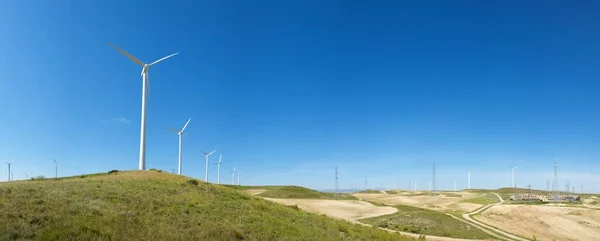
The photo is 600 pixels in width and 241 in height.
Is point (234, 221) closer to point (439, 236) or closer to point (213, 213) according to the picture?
point (213, 213)

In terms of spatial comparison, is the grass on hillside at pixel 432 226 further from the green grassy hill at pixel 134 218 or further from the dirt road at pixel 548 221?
the green grassy hill at pixel 134 218

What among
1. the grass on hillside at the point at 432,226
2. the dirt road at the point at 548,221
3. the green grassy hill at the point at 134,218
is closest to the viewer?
the green grassy hill at the point at 134,218

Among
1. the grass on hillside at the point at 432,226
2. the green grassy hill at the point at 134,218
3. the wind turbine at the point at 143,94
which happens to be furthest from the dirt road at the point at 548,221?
the wind turbine at the point at 143,94

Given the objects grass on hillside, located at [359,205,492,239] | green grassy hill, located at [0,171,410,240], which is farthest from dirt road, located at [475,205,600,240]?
green grassy hill, located at [0,171,410,240]

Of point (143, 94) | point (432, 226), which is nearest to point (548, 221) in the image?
point (432, 226)

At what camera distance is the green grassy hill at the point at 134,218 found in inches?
841

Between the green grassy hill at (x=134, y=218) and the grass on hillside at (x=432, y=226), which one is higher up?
the green grassy hill at (x=134, y=218)

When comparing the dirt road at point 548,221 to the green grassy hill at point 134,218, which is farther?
the dirt road at point 548,221

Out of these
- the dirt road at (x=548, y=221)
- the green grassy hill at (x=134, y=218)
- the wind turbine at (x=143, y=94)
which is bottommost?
the dirt road at (x=548, y=221)

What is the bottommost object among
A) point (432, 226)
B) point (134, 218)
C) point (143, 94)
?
point (432, 226)

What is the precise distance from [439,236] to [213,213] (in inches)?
1327

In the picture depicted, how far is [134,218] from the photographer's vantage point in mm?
25234

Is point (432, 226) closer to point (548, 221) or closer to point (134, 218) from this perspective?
point (548, 221)

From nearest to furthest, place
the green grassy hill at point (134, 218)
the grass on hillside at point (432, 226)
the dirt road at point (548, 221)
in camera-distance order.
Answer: the green grassy hill at point (134, 218) < the grass on hillside at point (432, 226) < the dirt road at point (548, 221)
